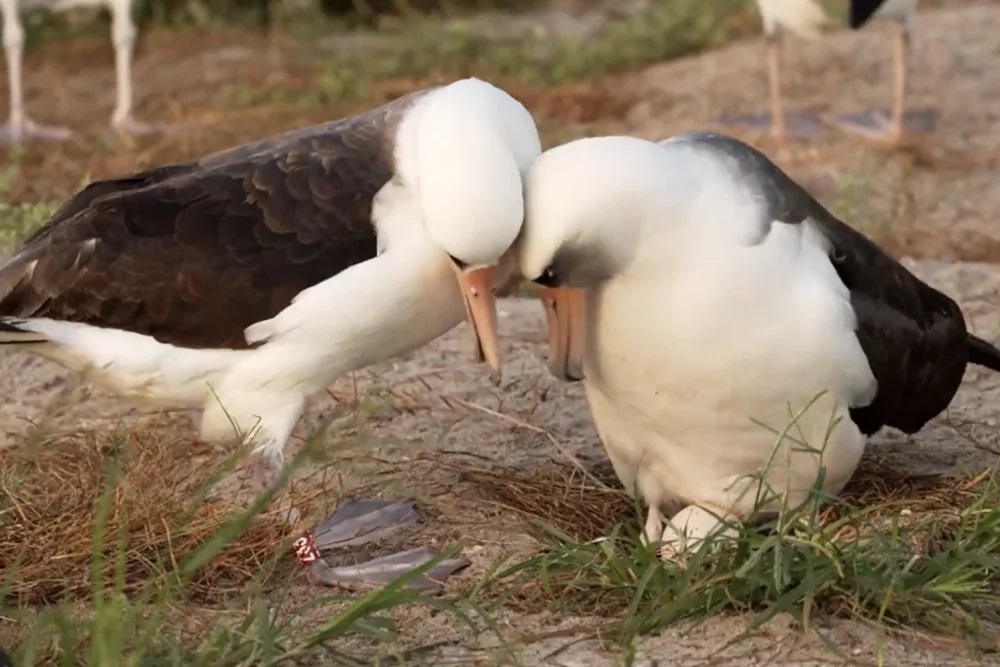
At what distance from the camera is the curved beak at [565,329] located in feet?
10.6

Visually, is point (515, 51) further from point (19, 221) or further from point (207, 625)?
point (207, 625)

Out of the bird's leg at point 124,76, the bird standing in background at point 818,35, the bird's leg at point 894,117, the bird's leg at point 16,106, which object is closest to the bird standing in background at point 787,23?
the bird standing in background at point 818,35

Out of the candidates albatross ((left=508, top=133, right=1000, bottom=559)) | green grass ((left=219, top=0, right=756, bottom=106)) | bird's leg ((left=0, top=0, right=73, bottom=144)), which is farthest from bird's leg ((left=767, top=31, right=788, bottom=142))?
albatross ((left=508, top=133, right=1000, bottom=559))

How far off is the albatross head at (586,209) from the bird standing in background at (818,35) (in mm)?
5346

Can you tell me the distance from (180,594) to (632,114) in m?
6.10

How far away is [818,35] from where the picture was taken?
8.99m

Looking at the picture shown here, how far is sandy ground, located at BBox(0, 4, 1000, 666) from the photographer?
3049mm

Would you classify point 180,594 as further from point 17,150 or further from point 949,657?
point 17,150

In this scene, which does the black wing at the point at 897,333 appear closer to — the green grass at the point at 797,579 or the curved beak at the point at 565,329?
the green grass at the point at 797,579

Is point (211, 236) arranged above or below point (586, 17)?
above

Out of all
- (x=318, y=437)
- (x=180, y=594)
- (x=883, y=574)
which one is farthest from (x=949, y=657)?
(x=180, y=594)

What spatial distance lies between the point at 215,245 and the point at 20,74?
20.8 feet

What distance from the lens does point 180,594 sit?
322cm

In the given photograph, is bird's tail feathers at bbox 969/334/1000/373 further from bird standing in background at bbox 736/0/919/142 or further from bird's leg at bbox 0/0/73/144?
bird's leg at bbox 0/0/73/144
